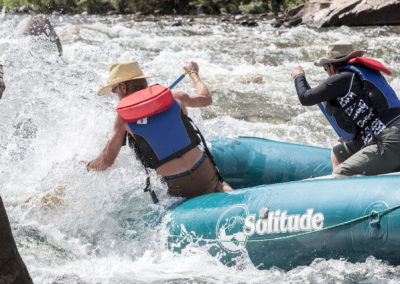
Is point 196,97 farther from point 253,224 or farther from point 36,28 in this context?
point 36,28

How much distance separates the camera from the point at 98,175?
4.62m

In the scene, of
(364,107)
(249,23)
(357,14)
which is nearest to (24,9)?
(249,23)

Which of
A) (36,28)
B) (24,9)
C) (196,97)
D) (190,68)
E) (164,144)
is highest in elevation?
(190,68)

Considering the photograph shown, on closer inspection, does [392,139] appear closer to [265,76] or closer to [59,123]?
[59,123]

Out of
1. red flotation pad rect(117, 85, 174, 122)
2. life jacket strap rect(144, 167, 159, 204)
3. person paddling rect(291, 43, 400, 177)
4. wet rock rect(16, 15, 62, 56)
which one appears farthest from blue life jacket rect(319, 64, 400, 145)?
wet rock rect(16, 15, 62, 56)

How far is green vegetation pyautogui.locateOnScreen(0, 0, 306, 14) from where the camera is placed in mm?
21312

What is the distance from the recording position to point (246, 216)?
13.1 ft

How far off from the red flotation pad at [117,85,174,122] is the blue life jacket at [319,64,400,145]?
1.21 metres

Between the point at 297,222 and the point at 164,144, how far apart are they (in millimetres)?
1066

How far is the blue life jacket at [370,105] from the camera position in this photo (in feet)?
14.0

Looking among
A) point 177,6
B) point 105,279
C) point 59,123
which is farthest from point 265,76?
point 177,6

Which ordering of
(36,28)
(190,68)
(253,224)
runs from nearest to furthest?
(253,224), (190,68), (36,28)

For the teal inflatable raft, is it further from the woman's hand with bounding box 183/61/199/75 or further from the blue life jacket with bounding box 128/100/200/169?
the woman's hand with bounding box 183/61/199/75

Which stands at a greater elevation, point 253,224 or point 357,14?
point 253,224
